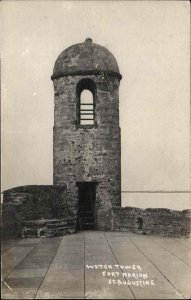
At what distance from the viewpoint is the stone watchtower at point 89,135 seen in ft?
46.8

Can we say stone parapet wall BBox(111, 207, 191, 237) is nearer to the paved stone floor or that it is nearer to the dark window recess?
the dark window recess

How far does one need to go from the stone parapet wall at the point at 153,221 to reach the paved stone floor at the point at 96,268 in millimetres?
553

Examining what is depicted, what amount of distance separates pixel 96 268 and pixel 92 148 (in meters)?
6.94

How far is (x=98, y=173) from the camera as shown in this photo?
46.8 ft

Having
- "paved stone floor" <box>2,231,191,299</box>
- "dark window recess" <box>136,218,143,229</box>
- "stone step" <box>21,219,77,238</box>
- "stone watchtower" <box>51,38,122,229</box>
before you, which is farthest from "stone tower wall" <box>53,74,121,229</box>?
"paved stone floor" <box>2,231,191,299</box>

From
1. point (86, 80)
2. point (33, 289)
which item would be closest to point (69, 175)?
point (86, 80)

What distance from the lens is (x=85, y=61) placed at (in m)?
14.5

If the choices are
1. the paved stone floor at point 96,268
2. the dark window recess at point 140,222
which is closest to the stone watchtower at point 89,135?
the dark window recess at point 140,222

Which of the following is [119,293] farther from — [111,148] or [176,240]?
[111,148]

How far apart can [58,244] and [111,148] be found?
4.71 m

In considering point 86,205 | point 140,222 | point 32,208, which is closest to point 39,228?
point 32,208

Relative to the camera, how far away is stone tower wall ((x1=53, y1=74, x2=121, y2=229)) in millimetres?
14258

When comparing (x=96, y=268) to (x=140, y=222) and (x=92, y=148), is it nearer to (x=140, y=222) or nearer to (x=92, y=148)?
(x=140, y=222)

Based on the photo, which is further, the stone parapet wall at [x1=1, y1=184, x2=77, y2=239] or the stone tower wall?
the stone tower wall
